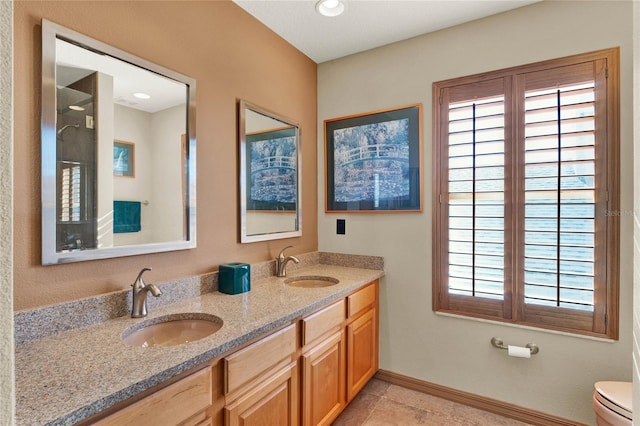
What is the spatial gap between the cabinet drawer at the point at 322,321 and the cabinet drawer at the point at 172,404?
1.92 ft

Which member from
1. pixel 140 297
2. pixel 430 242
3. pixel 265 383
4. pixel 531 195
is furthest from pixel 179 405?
pixel 531 195

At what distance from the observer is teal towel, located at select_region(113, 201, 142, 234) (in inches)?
53.6

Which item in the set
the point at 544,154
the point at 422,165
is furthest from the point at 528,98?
the point at 422,165

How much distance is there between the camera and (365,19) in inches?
82.0

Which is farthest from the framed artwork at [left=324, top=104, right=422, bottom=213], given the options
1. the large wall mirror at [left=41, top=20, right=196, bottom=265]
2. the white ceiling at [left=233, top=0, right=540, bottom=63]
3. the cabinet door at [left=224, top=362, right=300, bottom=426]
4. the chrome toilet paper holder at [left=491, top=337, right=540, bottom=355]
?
the cabinet door at [left=224, top=362, right=300, bottom=426]

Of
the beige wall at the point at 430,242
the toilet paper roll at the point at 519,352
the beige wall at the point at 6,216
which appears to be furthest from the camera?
the toilet paper roll at the point at 519,352

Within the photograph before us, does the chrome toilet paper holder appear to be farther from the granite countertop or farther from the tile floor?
the granite countertop

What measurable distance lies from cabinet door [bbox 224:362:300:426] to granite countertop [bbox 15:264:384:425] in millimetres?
233

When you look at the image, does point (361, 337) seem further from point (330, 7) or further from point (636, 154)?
point (330, 7)

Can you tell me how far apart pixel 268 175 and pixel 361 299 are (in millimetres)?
1064

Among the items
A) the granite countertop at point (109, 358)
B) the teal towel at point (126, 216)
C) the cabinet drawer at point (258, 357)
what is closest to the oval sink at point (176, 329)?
the granite countertop at point (109, 358)

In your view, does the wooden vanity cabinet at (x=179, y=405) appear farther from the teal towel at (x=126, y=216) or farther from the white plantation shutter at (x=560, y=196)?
the white plantation shutter at (x=560, y=196)

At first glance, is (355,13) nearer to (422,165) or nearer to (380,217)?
(422,165)

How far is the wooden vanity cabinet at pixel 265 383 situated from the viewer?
45.8 inches
